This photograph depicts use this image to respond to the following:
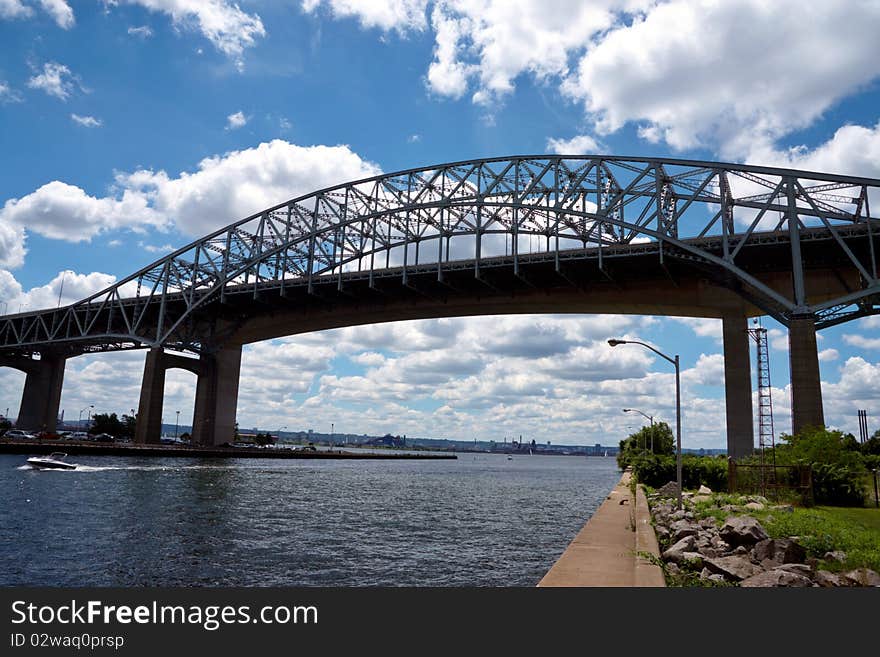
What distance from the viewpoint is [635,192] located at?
75062 millimetres

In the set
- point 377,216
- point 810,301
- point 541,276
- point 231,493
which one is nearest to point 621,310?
point 541,276

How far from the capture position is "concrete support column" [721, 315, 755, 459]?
65.1 meters

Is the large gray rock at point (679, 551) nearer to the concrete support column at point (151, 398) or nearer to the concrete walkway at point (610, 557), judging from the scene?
the concrete walkway at point (610, 557)

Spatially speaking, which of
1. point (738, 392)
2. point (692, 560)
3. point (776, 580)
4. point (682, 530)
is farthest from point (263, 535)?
point (738, 392)

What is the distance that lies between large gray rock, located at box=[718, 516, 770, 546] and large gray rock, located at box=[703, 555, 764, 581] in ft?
8.06

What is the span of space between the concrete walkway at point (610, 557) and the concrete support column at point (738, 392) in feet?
133

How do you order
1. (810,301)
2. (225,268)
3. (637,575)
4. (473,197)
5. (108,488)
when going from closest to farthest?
1. (637,575)
2. (108,488)
3. (810,301)
4. (473,197)
5. (225,268)

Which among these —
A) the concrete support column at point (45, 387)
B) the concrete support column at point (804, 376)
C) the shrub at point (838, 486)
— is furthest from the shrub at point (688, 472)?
the concrete support column at point (45, 387)

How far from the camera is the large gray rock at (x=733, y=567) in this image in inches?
602

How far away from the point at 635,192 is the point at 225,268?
64893 mm

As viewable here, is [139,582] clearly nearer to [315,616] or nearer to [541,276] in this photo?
[315,616]

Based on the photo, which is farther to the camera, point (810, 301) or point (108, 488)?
point (810, 301)

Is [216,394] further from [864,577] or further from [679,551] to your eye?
[864,577]

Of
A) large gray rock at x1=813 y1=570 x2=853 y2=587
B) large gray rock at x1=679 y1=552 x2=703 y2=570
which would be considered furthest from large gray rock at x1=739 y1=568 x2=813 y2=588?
large gray rock at x1=679 y1=552 x2=703 y2=570
